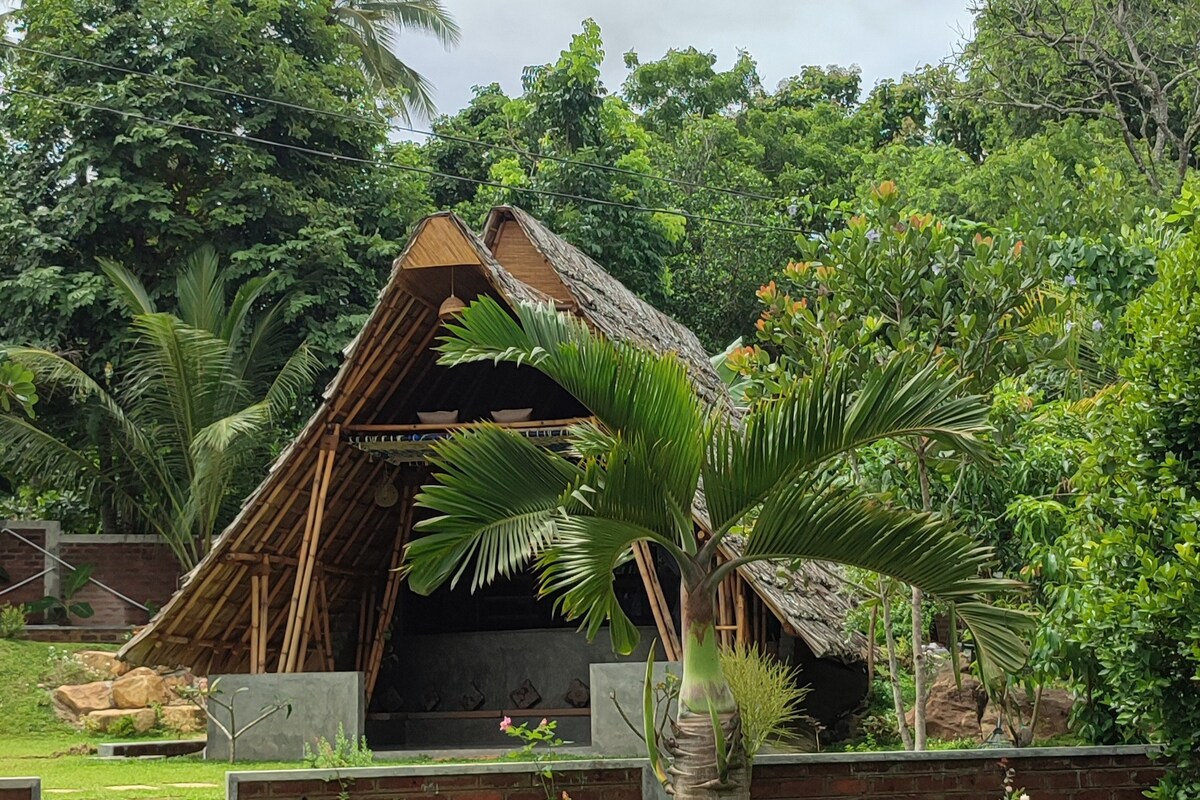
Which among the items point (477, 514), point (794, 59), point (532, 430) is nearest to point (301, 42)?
point (532, 430)

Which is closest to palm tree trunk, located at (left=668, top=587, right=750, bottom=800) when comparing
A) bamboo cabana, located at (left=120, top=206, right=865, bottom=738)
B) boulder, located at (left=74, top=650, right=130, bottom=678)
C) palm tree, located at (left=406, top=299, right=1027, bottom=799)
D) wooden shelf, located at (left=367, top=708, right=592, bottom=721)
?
palm tree, located at (left=406, top=299, right=1027, bottom=799)

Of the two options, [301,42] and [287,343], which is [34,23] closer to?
[301,42]

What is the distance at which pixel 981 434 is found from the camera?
538 centimetres

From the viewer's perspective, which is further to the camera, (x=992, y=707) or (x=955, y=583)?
(x=992, y=707)

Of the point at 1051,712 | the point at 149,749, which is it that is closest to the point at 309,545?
the point at 149,749

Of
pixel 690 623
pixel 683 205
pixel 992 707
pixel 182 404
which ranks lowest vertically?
pixel 992 707

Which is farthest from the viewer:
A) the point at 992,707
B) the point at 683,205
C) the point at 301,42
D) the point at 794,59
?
the point at 794,59

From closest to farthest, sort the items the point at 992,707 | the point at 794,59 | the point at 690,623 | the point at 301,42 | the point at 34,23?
the point at 690,623
the point at 992,707
the point at 34,23
the point at 301,42
the point at 794,59

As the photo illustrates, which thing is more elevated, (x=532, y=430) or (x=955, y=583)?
(x=532, y=430)

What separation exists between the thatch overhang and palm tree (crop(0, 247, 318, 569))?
3.68 meters

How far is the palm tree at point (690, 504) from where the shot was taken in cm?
516

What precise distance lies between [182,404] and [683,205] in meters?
9.20

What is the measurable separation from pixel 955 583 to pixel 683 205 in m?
16.6

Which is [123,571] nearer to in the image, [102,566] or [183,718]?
[102,566]
